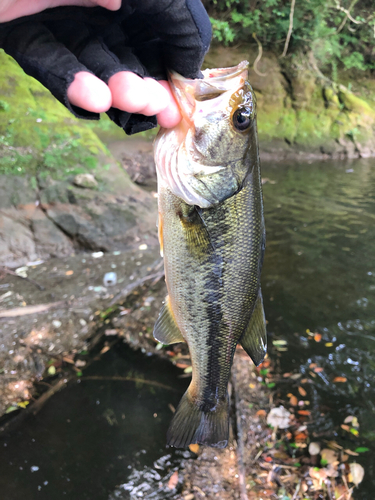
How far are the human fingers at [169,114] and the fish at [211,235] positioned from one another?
2 centimetres

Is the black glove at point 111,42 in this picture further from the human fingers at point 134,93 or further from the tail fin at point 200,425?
the tail fin at point 200,425

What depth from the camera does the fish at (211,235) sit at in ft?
5.10

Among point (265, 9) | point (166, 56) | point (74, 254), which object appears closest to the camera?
point (166, 56)

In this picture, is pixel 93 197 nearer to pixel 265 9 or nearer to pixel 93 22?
pixel 93 22

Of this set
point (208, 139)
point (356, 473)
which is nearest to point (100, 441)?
point (356, 473)

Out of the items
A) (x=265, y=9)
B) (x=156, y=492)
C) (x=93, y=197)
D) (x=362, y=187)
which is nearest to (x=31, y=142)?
(x=93, y=197)

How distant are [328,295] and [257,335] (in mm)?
3908

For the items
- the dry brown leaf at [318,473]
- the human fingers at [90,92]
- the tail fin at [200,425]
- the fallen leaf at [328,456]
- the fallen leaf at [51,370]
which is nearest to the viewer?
the human fingers at [90,92]

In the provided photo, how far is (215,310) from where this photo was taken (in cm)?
183

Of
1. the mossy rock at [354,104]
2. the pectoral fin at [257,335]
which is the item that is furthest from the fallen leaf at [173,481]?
the mossy rock at [354,104]

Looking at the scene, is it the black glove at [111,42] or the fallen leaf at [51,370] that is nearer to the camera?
the black glove at [111,42]

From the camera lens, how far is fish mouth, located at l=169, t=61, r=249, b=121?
1.51 m

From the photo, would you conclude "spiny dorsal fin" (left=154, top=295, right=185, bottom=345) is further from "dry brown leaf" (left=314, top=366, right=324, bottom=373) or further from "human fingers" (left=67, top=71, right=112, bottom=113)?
"dry brown leaf" (left=314, top=366, right=324, bottom=373)

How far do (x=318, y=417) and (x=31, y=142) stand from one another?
6.29m
